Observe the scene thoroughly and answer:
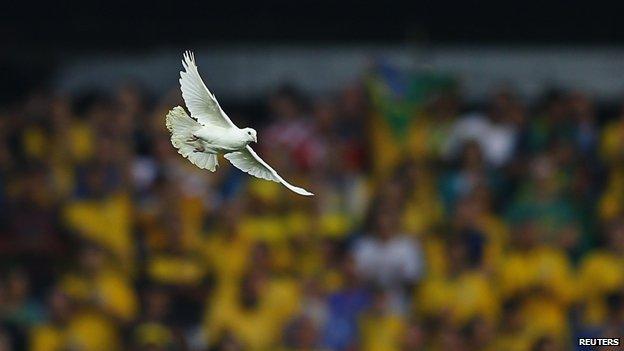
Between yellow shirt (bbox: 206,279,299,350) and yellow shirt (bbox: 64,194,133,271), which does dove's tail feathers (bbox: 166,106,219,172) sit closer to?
yellow shirt (bbox: 206,279,299,350)

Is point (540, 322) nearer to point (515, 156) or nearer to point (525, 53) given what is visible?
point (515, 156)

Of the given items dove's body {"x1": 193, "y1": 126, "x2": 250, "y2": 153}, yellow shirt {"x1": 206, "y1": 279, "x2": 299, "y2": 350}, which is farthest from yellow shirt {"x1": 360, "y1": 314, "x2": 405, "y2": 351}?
dove's body {"x1": 193, "y1": 126, "x2": 250, "y2": 153}

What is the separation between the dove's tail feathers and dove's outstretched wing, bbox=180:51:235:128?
50 millimetres

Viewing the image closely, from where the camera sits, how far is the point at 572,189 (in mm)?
13461

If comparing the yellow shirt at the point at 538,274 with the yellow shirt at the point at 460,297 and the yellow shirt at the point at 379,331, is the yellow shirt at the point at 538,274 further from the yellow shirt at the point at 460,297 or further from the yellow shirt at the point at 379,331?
the yellow shirt at the point at 379,331

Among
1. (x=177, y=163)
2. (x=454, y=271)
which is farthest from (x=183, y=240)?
(x=454, y=271)

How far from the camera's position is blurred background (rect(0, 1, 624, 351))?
12.7m

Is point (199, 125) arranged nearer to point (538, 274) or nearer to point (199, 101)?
point (199, 101)

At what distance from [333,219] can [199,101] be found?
482 cm

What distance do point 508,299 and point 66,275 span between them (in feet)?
10.3

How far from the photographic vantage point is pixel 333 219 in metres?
13.4

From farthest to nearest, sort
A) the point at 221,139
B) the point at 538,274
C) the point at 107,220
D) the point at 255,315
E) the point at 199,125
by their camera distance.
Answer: the point at 107,220 → the point at 538,274 → the point at 255,315 → the point at 199,125 → the point at 221,139

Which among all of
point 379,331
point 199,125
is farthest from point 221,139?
point 379,331

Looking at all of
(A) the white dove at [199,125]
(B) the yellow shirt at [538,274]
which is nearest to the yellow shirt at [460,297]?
(B) the yellow shirt at [538,274]
